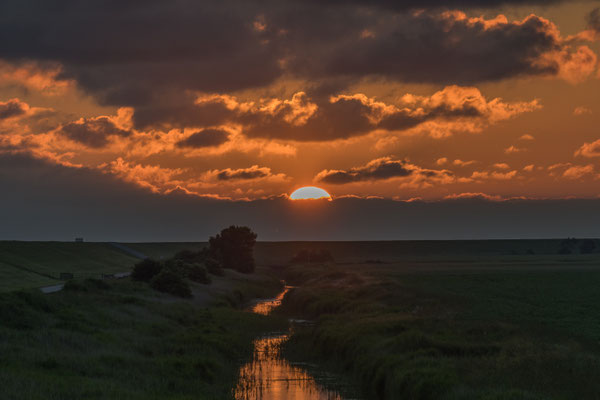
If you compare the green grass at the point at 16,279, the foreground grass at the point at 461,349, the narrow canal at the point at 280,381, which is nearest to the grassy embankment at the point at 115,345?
the narrow canal at the point at 280,381

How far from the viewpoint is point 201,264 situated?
97438mm

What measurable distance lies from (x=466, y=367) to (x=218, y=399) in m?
9.89

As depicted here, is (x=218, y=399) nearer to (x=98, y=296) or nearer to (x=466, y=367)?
(x=466, y=367)

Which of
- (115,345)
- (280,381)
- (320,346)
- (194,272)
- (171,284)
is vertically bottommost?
Result: (280,381)

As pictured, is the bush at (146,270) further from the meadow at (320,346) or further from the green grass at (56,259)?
the green grass at (56,259)

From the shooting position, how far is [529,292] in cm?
7088

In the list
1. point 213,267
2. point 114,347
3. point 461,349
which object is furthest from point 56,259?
point 461,349

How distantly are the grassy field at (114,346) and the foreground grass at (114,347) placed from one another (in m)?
0.05

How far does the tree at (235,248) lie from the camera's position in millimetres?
142000

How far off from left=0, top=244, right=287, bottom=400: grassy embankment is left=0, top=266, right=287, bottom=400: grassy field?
0.16 ft

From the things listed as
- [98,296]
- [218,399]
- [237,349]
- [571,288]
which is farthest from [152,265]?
[218,399]

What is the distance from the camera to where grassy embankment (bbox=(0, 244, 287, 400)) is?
22781 mm

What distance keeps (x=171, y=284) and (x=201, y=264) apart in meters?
27.4

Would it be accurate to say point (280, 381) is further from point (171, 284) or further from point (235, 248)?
point (235, 248)
